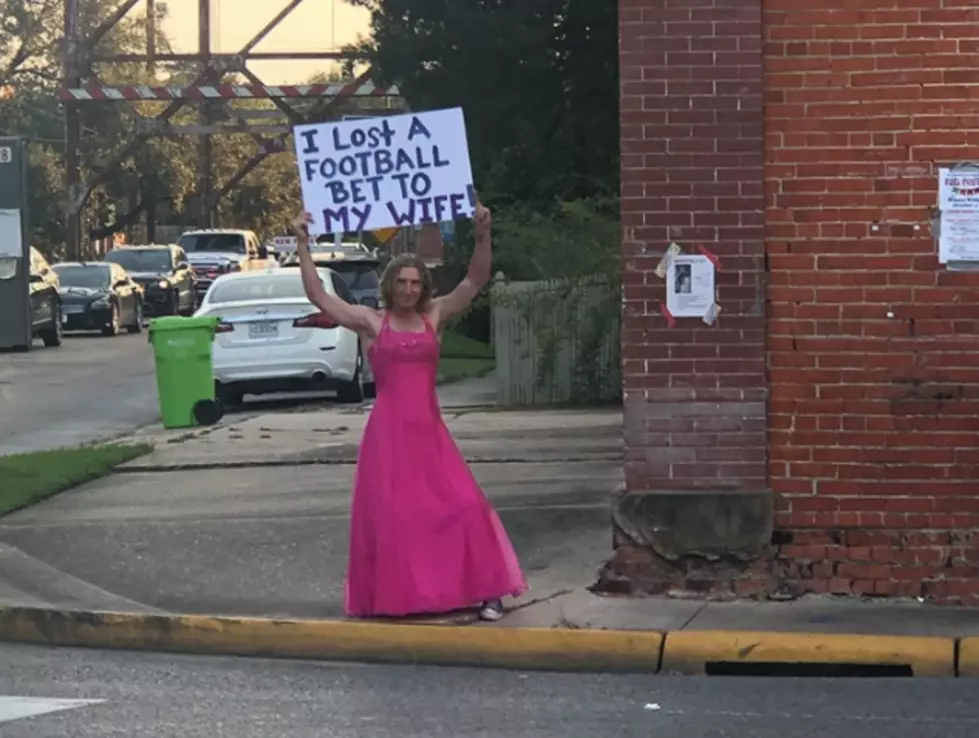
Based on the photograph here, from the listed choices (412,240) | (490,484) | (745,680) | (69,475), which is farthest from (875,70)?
(412,240)

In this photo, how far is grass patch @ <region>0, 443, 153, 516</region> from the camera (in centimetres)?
1209

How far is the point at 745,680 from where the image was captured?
7664 millimetres

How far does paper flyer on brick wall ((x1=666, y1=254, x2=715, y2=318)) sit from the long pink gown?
1192 mm

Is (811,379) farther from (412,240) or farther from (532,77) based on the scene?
(412,240)

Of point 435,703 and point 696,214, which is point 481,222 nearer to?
point 696,214

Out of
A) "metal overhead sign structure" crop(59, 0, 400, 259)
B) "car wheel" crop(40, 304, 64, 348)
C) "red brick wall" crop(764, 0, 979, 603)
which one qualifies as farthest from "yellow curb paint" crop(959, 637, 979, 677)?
"metal overhead sign structure" crop(59, 0, 400, 259)

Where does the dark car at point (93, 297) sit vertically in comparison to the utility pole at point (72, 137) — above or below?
below

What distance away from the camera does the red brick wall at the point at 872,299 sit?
8500 mm

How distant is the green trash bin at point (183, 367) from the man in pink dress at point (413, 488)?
29.7ft

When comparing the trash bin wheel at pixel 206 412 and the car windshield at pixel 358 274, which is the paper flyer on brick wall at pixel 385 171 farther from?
the car windshield at pixel 358 274

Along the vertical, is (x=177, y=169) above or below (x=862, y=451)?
above

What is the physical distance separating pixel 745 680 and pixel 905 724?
1.06 metres

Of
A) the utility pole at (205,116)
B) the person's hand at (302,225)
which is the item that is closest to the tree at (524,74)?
the person's hand at (302,225)

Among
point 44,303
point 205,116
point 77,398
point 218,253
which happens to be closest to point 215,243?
point 218,253
